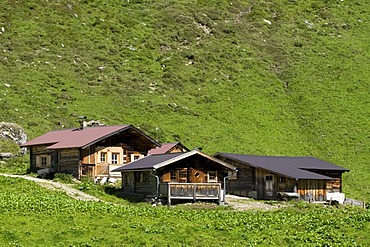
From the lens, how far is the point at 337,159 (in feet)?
270

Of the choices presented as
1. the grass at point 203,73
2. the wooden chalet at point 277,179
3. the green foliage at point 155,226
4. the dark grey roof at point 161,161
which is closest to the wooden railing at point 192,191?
the dark grey roof at point 161,161

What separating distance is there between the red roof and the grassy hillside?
40.9ft

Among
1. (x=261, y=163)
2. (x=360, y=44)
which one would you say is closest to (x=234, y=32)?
(x=360, y=44)

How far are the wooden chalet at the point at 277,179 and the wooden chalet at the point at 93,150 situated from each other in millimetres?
8146

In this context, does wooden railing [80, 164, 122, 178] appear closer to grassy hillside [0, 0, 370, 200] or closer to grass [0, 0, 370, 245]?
grass [0, 0, 370, 245]

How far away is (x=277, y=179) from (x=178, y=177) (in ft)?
38.1

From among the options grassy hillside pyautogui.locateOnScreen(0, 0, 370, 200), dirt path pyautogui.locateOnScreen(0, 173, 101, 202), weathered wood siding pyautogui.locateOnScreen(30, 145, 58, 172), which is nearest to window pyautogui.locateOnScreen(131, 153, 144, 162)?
weathered wood siding pyautogui.locateOnScreen(30, 145, 58, 172)

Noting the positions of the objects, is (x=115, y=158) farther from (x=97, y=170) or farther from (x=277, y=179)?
(x=277, y=179)

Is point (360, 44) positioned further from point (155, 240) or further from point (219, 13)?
point (155, 240)

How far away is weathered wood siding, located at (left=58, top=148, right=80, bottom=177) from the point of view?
57812 millimetres

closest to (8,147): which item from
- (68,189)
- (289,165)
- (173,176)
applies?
(68,189)

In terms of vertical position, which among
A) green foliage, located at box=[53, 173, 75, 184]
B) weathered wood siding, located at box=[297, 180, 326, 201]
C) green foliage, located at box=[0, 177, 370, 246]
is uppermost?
green foliage, located at box=[53, 173, 75, 184]

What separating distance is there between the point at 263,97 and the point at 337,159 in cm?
2220

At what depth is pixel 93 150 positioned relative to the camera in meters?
58.8
